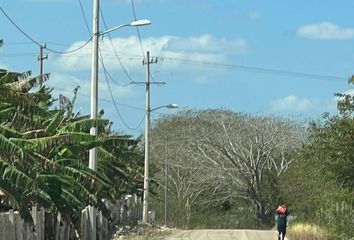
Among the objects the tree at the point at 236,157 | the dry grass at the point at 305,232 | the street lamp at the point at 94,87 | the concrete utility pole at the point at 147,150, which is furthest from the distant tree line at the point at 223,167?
the street lamp at the point at 94,87

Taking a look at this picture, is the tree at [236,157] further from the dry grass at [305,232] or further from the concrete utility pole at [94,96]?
the concrete utility pole at [94,96]

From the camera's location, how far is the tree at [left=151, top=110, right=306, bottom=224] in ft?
240

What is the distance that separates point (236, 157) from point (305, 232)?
128ft

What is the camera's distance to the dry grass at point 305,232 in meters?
31.2

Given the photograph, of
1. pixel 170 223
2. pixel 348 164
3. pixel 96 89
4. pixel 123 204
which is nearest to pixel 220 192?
pixel 170 223

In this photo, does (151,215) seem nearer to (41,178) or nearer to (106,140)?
(106,140)

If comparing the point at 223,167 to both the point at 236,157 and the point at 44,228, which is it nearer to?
the point at 236,157

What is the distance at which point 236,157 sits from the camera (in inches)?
2904

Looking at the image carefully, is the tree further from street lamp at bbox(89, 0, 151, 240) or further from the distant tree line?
street lamp at bbox(89, 0, 151, 240)

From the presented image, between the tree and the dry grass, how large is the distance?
3317 cm

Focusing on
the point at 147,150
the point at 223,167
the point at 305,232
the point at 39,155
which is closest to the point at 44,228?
the point at 39,155

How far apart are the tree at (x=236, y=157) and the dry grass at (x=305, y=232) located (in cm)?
3317

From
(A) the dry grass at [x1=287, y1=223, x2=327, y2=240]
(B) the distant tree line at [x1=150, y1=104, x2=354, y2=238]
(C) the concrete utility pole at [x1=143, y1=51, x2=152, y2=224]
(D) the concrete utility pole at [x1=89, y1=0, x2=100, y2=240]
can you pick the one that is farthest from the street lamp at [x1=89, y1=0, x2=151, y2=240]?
(B) the distant tree line at [x1=150, y1=104, x2=354, y2=238]

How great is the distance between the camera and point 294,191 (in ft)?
137
